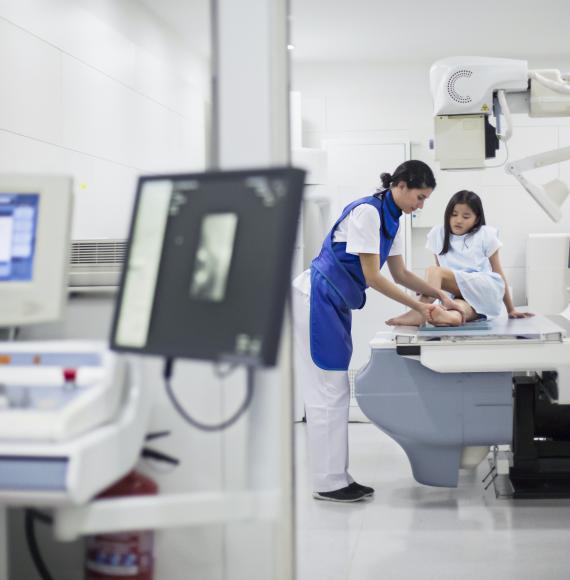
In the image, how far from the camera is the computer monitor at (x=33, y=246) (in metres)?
1.89

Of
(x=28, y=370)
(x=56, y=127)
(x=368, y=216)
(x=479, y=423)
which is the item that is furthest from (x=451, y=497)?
(x=28, y=370)

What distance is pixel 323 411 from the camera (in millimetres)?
3922

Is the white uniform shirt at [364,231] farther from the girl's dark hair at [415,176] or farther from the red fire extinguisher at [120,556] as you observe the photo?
the red fire extinguisher at [120,556]

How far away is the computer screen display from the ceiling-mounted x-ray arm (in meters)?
1.94

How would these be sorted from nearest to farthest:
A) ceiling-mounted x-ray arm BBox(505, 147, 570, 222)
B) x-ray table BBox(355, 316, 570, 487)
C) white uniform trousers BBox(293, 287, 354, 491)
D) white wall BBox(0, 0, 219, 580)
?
white wall BBox(0, 0, 219, 580)
ceiling-mounted x-ray arm BBox(505, 147, 570, 222)
x-ray table BBox(355, 316, 570, 487)
white uniform trousers BBox(293, 287, 354, 491)

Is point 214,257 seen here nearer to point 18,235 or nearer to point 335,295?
point 18,235

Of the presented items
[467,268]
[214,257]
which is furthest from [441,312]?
[214,257]

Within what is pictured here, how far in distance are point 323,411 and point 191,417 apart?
2.13 meters

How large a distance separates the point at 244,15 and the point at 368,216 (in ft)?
6.53

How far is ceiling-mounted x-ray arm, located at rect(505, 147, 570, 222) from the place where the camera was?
10.9 ft

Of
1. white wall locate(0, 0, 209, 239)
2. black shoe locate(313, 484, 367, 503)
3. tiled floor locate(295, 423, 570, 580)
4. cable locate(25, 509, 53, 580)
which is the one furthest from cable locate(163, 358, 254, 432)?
black shoe locate(313, 484, 367, 503)

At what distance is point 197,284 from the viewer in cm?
153

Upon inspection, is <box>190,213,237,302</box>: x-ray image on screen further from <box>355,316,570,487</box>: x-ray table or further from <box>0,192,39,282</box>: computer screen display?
<box>355,316,570,487</box>: x-ray table

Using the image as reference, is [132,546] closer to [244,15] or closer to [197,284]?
[197,284]
